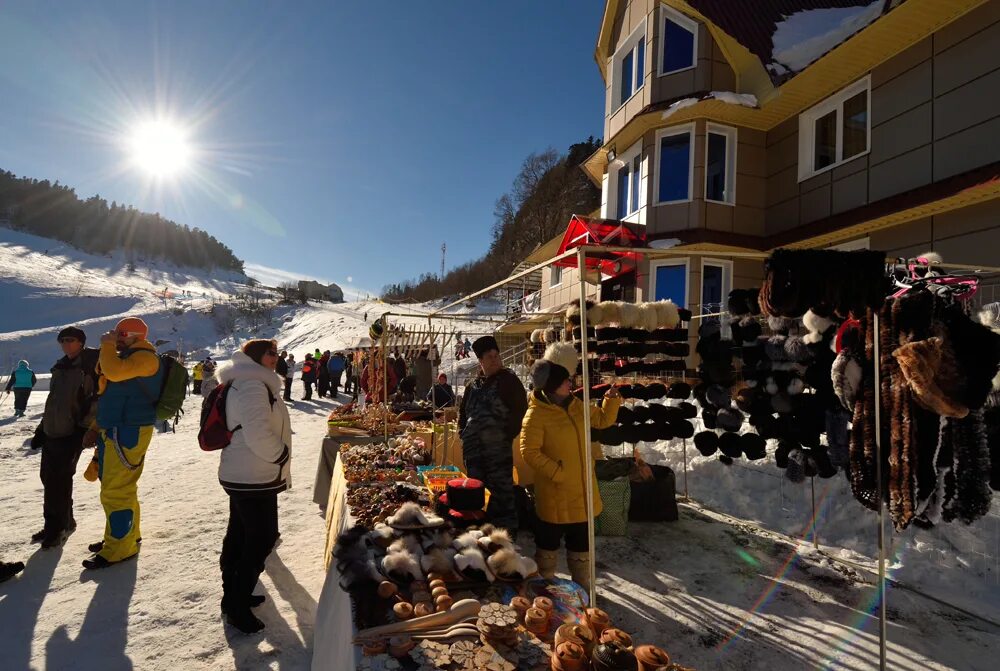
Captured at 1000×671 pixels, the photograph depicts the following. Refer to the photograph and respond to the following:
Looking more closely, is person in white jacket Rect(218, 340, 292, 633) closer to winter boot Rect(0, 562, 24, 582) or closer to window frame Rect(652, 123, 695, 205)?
winter boot Rect(0, 562, 24, 582)

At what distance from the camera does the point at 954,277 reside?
8.60 ft

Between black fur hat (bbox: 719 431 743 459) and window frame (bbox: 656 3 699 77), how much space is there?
9407 millimetres

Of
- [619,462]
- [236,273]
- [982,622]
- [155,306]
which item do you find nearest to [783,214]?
[619,462]

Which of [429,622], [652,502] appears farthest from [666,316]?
[429,622]

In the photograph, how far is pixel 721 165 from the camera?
34.4ft

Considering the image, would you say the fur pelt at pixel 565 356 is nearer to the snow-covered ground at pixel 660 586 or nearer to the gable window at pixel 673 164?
the snow-covered ground at pixel 660 586

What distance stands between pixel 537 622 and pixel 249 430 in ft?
7.50

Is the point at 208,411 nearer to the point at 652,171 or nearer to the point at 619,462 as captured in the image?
the point at 619,462

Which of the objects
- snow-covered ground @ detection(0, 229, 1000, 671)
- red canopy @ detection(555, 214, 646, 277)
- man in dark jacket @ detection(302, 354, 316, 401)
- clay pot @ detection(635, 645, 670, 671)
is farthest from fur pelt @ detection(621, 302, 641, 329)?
man in dark jacket @ detection(302, 354, 316, 401)

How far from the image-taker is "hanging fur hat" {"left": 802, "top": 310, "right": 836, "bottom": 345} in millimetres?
3400

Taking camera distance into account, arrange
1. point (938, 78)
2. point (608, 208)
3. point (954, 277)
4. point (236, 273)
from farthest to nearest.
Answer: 1. point (236, 273)
2. point (608, 208)
3. point (938, 78)
4. point (954, 277)

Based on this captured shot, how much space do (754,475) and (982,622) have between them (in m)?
2.96

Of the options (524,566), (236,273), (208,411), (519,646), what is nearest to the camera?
(519,646)

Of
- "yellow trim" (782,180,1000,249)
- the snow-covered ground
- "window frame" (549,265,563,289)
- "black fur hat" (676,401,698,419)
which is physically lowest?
the snow-covered ground
